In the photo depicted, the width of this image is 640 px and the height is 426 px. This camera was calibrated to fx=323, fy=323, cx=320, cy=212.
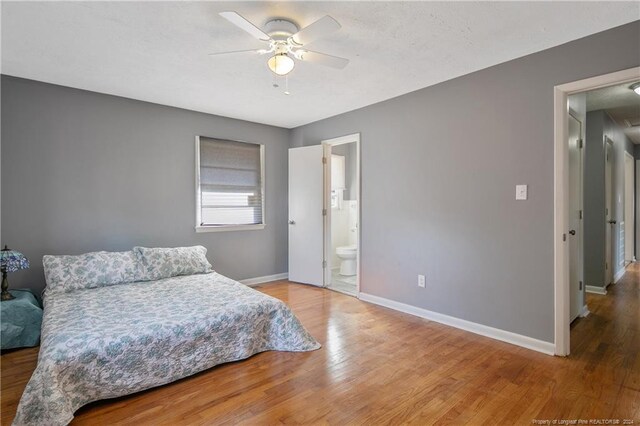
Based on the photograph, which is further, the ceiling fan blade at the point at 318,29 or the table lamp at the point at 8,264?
the table lamp at the point at 8,264

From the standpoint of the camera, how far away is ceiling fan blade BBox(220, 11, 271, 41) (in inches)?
69.2

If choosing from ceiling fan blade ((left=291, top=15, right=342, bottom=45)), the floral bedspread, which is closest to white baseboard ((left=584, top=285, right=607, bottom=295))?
the floral bedspread

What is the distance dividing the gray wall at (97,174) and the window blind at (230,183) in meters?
0.16

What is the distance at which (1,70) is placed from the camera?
2.89 meters

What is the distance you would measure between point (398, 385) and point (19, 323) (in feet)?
9.93

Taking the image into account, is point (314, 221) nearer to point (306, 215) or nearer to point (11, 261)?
point (306, 215)

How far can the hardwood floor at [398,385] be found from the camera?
1.83 metres

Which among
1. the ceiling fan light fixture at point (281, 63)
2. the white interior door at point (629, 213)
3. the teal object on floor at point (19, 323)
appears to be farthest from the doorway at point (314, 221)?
the white interior door at point (629, 213)

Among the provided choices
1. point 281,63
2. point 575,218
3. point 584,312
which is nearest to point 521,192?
point 575,218

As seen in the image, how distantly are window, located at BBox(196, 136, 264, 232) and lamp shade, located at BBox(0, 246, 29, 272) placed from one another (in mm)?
1752

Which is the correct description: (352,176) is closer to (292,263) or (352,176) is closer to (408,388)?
(292,263)

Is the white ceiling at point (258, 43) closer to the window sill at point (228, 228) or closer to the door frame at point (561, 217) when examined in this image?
the door frame at point (561, 217)

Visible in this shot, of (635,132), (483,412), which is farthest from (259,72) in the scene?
(635,132)

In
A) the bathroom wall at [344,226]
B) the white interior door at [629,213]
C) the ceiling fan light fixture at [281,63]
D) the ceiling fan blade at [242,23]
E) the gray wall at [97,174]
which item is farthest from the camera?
the white interior door at [629,213]
